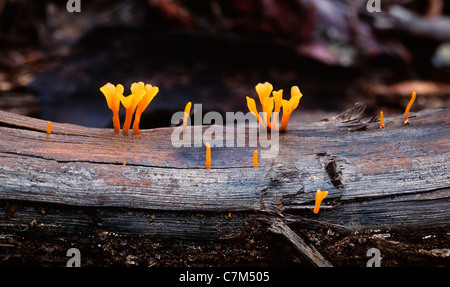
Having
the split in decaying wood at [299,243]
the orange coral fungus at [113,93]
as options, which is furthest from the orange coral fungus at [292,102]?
the orange coral fungus at [113,93]

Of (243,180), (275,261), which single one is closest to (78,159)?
(243,180)

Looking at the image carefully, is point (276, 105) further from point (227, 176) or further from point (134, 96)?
point (134, 96)

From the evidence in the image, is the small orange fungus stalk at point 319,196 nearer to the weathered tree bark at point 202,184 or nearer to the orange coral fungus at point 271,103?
the weathered tree bark at point 202,184

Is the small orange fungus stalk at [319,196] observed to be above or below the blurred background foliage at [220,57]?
below

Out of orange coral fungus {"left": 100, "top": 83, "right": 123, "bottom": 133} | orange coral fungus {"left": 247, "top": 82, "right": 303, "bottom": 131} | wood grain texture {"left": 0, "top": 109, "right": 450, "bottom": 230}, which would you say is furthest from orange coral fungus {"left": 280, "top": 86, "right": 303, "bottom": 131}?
orange coral fungus {"left": 100, "top": 83, "right": 123, "bottom": 133}

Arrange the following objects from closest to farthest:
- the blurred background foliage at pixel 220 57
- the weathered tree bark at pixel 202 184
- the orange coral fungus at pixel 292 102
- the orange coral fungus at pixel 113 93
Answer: the weathered tree bark at pixel 202 184
the orange coral fungus at pixel 113 93
the orange coral fungus at pixel 292 102
the blurred background foliage at pixel 220 57

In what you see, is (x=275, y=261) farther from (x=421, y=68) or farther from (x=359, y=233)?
(x=421, y=68)
